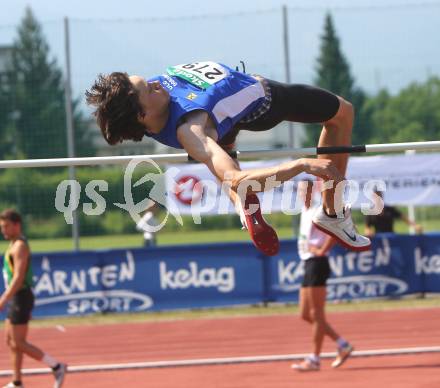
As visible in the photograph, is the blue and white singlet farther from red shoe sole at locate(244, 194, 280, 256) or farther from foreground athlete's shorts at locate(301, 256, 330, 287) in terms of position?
foreground athlete's shorts at locate(301, 256, 330, 287)

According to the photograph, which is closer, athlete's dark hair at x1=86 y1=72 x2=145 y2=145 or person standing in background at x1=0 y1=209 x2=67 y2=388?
athlete's dark hair at x1=86 y1=72 x2=145 y2=145

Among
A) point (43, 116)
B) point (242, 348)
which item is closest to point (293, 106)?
point (242, 348)

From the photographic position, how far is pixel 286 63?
14.6 meters

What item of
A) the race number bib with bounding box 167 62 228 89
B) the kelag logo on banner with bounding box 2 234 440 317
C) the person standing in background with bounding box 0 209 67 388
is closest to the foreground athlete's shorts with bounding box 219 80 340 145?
the race number bib with bounding box 167 62 228 89

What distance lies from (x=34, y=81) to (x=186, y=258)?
3498 millimetres

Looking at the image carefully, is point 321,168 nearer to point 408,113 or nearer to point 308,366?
point 308,366

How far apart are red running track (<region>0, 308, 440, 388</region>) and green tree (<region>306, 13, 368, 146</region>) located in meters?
3.02

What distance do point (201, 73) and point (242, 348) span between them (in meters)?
5.96

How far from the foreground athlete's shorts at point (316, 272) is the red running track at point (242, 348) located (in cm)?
81

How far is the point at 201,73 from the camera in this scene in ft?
19.9

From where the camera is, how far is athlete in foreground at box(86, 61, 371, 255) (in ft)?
18.1

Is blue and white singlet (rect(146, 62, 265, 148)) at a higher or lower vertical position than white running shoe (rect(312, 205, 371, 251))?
higher

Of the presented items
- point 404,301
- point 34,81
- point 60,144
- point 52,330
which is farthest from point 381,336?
point 34,81

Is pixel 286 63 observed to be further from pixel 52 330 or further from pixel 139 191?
pixel 52 330
